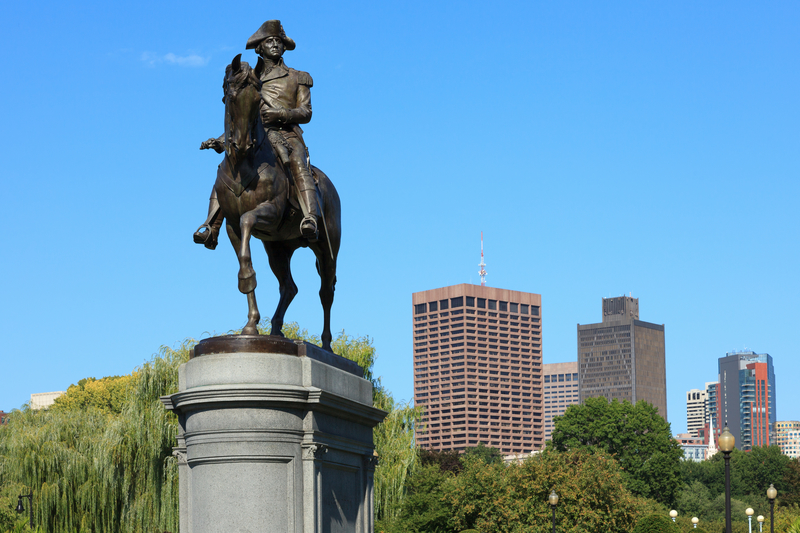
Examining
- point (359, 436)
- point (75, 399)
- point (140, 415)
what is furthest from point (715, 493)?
point (359, 436)

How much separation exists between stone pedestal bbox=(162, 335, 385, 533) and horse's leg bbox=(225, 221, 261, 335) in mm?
242

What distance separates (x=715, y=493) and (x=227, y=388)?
12027 cm

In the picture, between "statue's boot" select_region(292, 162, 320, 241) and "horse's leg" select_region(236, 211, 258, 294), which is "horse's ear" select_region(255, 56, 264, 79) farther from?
"horse's leg" select_region(236, 211, 258, 294)

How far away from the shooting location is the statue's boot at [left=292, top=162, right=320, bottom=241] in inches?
542

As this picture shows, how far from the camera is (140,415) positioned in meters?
35.7

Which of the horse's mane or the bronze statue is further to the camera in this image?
the bronze statue

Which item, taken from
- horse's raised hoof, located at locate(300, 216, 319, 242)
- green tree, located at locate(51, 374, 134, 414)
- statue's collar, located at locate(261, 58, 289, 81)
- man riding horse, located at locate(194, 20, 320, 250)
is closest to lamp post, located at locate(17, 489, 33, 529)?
man riding horse, located at locate(194, 20, 320, 250)

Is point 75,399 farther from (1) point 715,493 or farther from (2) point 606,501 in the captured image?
(1) point 715,493

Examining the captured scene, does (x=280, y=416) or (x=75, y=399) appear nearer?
(x=280, y=416)

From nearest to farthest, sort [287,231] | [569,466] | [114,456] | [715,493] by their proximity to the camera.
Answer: [287,231] → [114,456] → [569,466] → [715,493]

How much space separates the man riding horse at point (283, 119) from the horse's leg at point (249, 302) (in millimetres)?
225

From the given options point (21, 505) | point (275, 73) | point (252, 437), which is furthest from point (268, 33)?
point (21, 505)

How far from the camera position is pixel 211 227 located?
1405 centimetres

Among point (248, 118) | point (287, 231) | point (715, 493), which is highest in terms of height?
point (248, 118)
